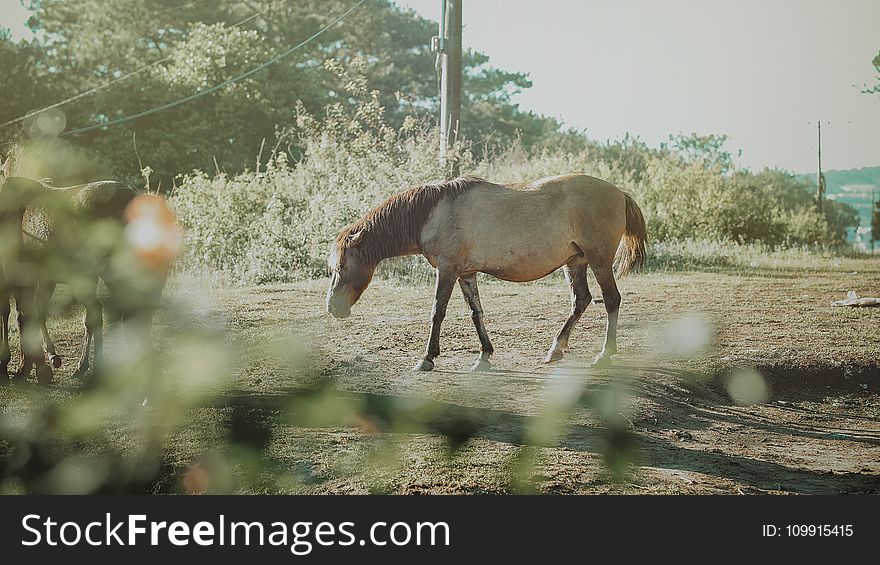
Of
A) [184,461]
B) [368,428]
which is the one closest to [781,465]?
[368,428]

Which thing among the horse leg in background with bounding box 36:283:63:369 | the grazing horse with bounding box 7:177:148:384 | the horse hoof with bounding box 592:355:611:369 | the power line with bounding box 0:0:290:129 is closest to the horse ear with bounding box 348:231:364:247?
→ the grazing horse with bounding box 7:177:148:384

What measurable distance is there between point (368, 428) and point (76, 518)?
4.28 feet

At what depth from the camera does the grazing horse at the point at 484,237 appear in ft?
17.3

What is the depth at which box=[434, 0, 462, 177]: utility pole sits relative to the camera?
9500mm

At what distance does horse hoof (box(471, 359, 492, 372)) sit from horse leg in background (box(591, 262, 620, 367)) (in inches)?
25.4

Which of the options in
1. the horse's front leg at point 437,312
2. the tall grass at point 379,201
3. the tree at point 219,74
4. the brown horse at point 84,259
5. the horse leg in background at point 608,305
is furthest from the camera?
the tree at point 219,74

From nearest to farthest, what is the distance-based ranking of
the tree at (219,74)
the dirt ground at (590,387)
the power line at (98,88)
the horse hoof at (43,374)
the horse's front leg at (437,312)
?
the dirt ground at (590,387), the horse hoof at (43,374), the horse's front leg at (437,312), the power line at (98,88), the tree at (219,74)

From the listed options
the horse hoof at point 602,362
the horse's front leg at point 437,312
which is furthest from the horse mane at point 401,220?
the horse hoof at point 602,362

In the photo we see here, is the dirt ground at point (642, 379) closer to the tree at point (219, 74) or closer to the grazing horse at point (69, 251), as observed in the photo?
the grazing horse at point (69, 251)

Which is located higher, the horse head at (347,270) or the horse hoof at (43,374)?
the horse head at (347,270)

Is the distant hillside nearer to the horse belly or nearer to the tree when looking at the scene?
the tree

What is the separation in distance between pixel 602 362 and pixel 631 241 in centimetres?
86

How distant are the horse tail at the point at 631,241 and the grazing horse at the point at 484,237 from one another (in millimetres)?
186

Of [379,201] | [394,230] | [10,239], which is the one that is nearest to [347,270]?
[394,230]
